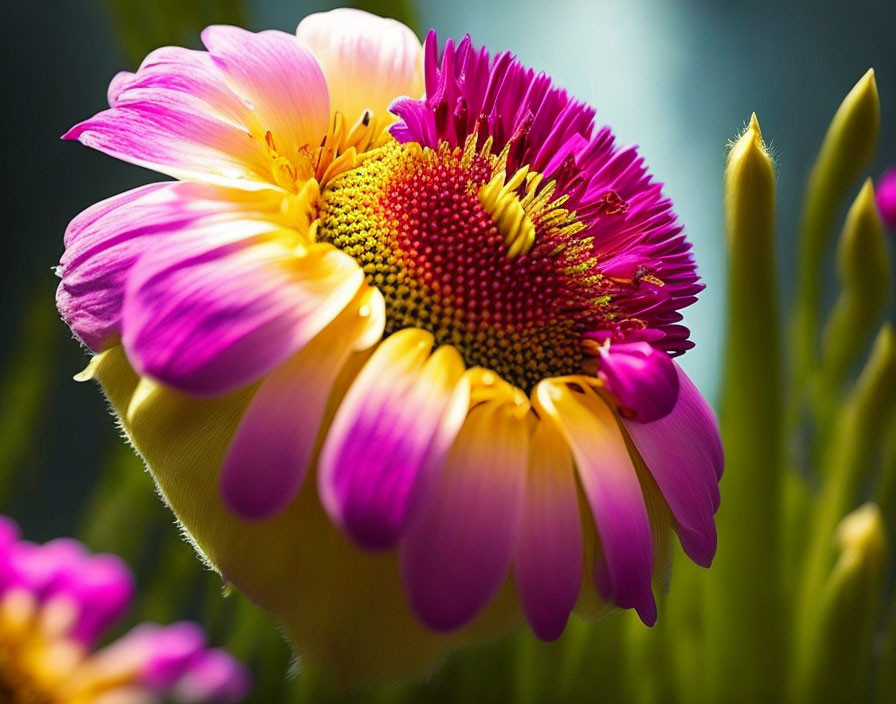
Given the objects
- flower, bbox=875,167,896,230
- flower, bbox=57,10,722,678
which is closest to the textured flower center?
flower, bbox=57,10,722,678

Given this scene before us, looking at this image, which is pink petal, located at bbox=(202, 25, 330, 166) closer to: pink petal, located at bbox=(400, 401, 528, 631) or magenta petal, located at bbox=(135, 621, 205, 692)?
pink petal, located at bbox=(400, 401, 528, 631)

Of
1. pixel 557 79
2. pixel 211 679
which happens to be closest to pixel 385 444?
pixel 211 679

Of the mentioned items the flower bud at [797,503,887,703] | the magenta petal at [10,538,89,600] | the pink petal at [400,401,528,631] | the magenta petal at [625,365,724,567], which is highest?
the magenta petal at [625,365,724,567]

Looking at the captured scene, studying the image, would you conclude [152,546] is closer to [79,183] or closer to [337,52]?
[79,183]

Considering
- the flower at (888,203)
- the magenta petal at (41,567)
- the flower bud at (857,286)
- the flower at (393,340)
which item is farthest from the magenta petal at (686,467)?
the flower at (888,203)

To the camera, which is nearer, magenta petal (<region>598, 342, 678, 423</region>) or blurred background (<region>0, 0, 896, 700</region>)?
magenta petal (<region>598, 342, 678, 423</region>)

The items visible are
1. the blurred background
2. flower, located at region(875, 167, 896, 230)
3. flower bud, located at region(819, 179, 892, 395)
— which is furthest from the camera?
the blurred background

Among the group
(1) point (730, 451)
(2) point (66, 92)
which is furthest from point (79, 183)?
(1) point (730, 451)

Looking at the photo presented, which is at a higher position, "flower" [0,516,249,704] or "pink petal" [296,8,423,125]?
"pink petal" [296,8,423,125]
